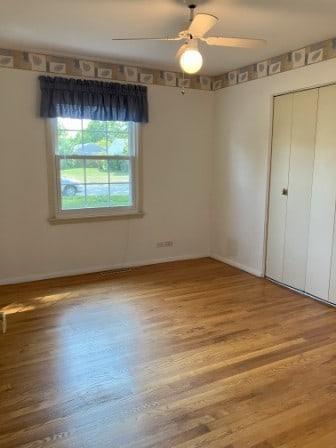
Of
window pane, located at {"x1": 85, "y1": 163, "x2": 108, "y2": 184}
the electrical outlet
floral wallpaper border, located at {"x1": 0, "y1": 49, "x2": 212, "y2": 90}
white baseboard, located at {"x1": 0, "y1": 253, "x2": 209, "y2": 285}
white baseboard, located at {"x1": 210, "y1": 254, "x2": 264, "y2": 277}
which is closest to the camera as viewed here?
floral wallpaper border, located at {"x1": 0, "y1": 49, "x2": 212, "y2": 90}

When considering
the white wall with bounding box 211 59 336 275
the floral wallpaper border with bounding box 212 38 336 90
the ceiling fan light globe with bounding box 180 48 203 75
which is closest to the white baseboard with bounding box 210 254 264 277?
the white wall with bounding box 211 59 336 275

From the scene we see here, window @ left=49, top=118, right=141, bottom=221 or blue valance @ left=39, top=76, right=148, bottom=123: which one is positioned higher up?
blue valance @ left=39, top=76, right=148, bottom=123

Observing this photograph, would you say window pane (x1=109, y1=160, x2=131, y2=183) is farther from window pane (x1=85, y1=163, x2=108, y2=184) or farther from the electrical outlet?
the electrical outlet

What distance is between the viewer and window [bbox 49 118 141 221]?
166 inches

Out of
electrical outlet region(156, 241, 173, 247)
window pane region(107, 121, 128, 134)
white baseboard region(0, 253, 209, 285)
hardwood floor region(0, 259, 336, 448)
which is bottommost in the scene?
hardwood floor region(0, 259, 336, 448)

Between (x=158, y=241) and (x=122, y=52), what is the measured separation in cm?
237

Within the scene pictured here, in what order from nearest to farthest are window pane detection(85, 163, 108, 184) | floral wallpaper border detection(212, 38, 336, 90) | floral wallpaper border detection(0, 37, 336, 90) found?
1. floral wallpaper border detection(212, 38, 336, 90)
2. floral wallpaper border detection(0, 37, 336, 90)
3. window pane detection(85, 163, 108, 184)

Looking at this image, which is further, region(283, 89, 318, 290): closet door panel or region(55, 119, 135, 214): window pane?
region(55, 119, 135, 214): window pane

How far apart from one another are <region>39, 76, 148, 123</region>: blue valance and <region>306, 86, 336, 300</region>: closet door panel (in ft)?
6.80

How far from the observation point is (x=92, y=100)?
4156mm

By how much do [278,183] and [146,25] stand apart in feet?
7.06

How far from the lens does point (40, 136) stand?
4043mm

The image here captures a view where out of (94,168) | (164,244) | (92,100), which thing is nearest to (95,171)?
(94,168)

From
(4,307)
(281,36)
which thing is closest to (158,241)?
(4,307)
